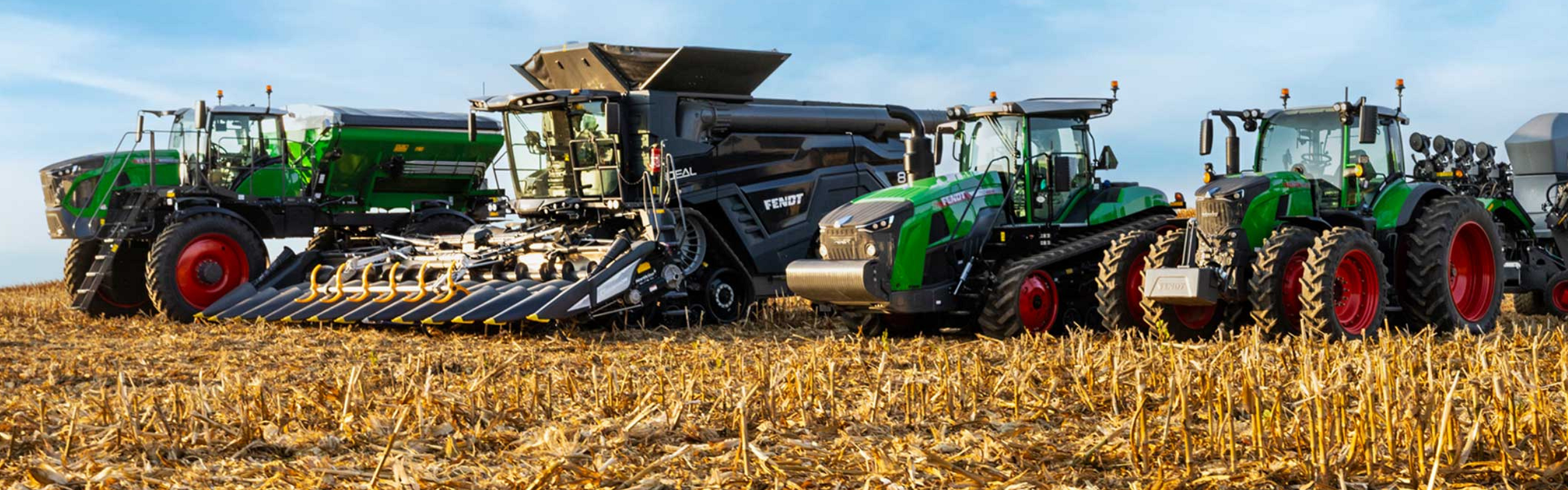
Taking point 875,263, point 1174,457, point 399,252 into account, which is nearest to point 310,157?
point 399,252

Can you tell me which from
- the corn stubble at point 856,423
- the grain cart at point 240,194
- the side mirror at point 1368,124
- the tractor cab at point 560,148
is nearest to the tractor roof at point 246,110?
the grain cart at point 240,194

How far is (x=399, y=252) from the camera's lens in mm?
13234

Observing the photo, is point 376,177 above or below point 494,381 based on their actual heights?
above

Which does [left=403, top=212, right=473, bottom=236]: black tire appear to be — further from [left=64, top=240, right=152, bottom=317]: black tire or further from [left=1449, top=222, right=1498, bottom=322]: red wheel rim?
[left=1449, top=222, right=1498, bottom=322]: red wheel rim

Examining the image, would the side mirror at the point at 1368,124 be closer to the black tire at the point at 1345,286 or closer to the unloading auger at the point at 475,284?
the black tire at the point at 1345,286

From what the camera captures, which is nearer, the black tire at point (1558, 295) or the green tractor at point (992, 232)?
the green tractor at point (992, 232)

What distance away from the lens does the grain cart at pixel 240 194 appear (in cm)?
1452

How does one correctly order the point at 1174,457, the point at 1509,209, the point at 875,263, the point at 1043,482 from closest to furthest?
the point at 1043,482
the point at 1174,457
the point at 875,263
the point at 1509,209

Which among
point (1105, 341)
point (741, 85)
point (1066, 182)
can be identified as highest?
point (741, 85)

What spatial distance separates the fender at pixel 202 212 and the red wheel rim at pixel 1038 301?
338 inches

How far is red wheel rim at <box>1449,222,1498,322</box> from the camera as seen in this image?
1043cm

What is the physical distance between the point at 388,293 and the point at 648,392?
678 cm

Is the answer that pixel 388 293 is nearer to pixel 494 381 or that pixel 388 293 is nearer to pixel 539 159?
pixel 539 159

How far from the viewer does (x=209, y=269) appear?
14.5 meters
